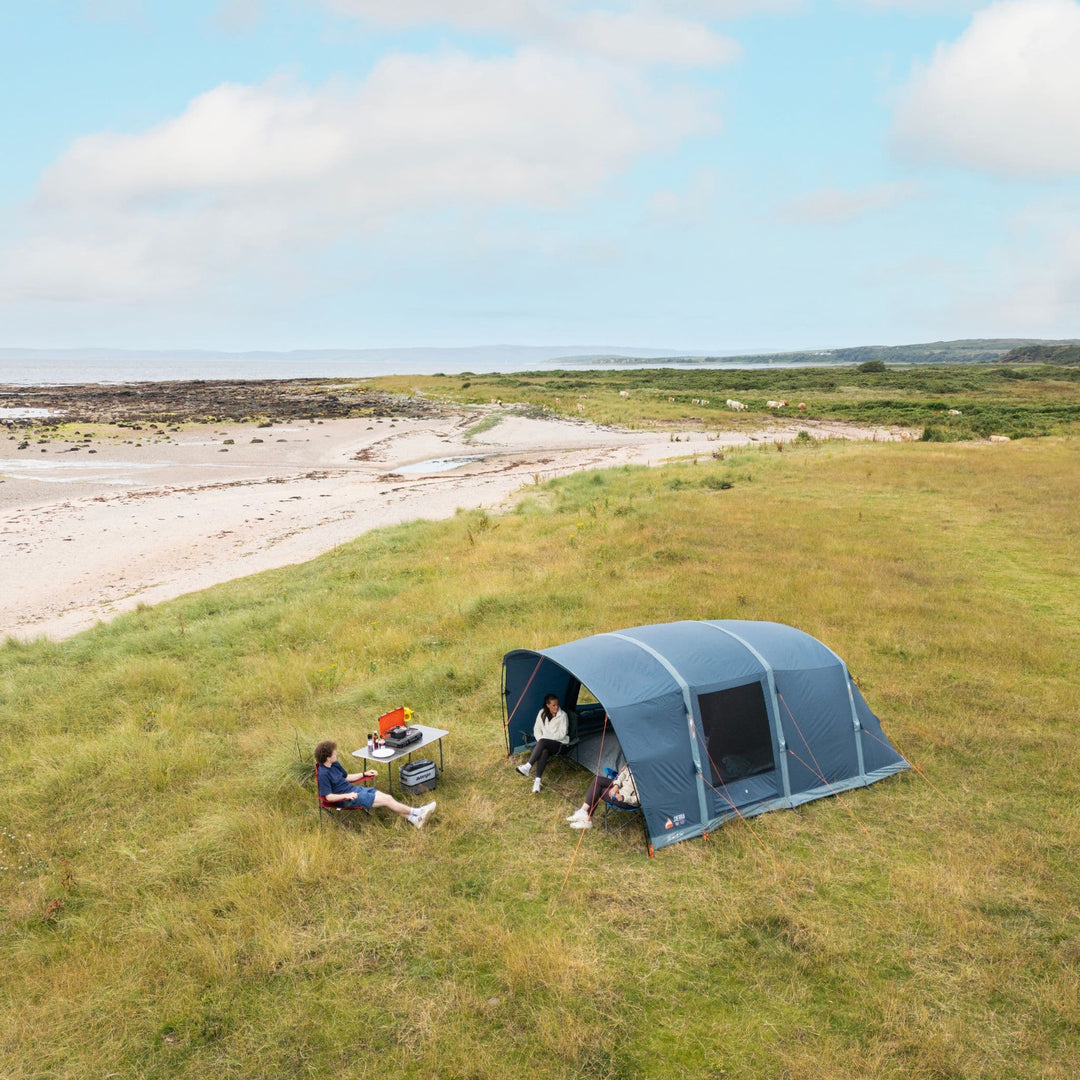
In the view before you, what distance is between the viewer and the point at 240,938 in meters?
8.05

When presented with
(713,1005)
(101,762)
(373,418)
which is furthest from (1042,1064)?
(373,418)

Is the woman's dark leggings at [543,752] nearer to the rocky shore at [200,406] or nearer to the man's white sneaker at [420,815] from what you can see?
the man's white sneaker at [420,815]

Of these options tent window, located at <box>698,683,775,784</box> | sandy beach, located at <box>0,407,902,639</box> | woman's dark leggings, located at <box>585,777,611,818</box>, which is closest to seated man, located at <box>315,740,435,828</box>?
woman's dark leggings, located at <box>585,777,611,818</box>

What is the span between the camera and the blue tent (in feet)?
32.6

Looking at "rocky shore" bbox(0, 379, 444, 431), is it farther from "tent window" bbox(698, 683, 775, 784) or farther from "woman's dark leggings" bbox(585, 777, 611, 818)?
"woman's dark leggings" bbox(585, 777, 611, 818)

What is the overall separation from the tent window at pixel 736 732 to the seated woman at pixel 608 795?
1.11 m

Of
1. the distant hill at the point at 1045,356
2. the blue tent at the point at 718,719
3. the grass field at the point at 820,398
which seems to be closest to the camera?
the blue tent at the point at 718,719

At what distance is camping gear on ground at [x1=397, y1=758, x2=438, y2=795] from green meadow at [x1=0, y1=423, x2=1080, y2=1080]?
0.36m

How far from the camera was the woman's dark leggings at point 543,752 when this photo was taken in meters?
11.1

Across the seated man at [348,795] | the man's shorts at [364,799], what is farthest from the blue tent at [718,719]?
the man's shorts at [364,799]

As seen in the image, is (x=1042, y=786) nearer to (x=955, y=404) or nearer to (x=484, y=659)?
(x=484, y=659)

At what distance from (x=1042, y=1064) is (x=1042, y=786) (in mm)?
5157

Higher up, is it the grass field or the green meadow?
the grass field

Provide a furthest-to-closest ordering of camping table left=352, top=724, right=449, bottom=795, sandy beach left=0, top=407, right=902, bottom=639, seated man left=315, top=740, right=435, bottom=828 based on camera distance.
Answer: sandy beach left=0, top=407, right=902, bottom=639
camping table left=352, top=724, right=449, bottom=795
seated man left=315, top=740, right=435, bottom=828
